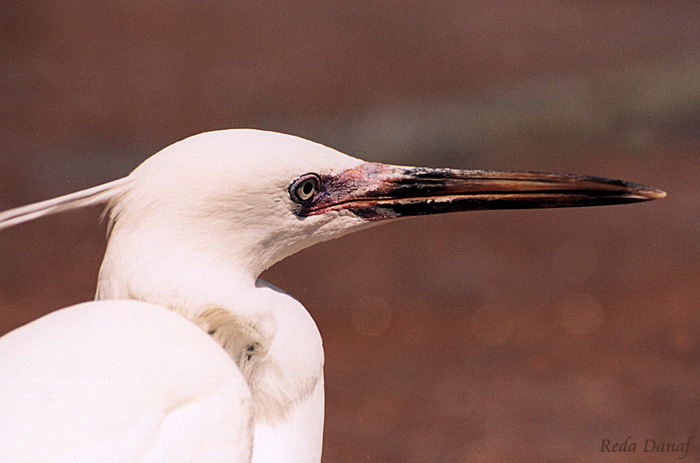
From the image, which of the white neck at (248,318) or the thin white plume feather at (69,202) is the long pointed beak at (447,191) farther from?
the thin white plume feather at (69,202)

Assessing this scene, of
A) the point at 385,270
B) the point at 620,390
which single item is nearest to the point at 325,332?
the point at 385,270

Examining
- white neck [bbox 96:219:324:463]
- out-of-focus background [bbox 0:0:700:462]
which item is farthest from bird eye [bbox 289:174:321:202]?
out-of-focus background [bbox 0:0:700:462]

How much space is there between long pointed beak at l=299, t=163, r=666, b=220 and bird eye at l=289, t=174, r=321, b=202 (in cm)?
1

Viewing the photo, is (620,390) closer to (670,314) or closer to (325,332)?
(670,314)

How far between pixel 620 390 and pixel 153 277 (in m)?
2.00

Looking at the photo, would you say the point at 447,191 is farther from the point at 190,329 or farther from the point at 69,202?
the point at 69,202

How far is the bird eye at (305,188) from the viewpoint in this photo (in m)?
1.01

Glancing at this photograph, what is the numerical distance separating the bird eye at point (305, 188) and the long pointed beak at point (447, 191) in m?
0.01

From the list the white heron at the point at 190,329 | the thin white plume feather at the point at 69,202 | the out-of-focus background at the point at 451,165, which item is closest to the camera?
the white heron at the point at 190,329

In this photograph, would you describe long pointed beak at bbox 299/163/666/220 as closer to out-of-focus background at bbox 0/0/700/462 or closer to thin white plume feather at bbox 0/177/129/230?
thin white plume feather at bbox 0/177/129/230

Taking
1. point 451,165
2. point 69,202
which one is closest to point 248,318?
point 69,202

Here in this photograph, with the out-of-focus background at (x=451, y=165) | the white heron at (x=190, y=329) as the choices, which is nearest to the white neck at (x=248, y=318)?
the white heron at (x=190, y=329)

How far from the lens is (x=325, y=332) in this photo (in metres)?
2.76

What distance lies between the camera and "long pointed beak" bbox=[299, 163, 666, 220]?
1.08m
